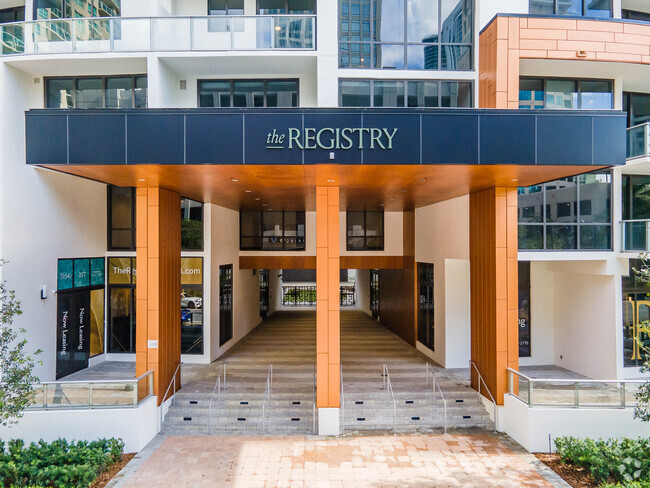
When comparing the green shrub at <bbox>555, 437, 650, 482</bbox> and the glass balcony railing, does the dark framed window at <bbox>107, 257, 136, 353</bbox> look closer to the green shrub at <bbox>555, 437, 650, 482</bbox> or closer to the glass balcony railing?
the green shrub at <bbox>555, 437, 650, 482</bbox>

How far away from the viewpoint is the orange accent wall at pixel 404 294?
16.0 metres

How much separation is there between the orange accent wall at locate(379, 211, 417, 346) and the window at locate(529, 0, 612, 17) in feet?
24.6

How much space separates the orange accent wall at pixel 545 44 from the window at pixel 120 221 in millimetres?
11616

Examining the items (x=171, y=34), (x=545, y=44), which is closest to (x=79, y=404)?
(x=171, y=34)

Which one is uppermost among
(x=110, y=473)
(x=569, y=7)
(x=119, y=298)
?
(x=569, y=7)

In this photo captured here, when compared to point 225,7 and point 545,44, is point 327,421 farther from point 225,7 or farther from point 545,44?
point 225,7

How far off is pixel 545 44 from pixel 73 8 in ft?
44.4

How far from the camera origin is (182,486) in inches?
286

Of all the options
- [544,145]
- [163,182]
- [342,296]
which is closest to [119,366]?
[163,182]

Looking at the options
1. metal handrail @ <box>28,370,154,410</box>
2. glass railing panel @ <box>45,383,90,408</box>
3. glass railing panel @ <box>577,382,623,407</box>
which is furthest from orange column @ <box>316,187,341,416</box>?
glass railing panel @ <box>577,382,623,407</box>

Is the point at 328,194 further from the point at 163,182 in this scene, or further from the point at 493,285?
the point at 493,285

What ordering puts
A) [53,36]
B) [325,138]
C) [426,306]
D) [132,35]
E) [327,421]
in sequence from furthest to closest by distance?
[426,306] < [132,35] < [53,36] < [327,421] < [325,138]

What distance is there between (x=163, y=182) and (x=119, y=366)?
23.3ft

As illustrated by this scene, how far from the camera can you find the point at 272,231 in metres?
17.2
